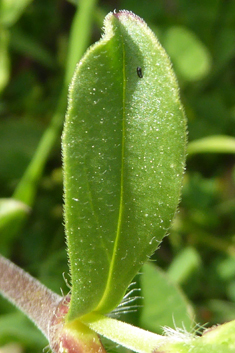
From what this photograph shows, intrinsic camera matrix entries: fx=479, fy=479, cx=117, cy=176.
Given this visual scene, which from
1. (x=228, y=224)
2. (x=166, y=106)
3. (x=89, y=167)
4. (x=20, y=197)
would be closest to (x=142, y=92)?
(x=166, y=106)

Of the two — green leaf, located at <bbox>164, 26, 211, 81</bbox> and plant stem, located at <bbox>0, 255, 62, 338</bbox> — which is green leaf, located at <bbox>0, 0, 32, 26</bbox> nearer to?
green leaf, located at <bbox>164, 26, 211, 81</bbox>

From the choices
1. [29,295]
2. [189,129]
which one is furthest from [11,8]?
[29,295]

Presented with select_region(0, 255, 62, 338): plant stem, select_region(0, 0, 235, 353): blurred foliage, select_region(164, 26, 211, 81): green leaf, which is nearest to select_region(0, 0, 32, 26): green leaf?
select_region(0, 0, 235, 353): blurred foliage

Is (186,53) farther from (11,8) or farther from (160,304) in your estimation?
(160,304)

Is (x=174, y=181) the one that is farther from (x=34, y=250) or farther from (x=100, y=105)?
(x=34, y=250)

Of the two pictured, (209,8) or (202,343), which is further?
(209,8)
